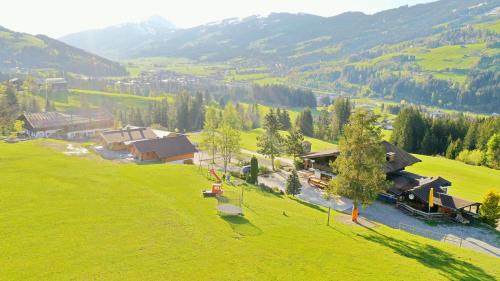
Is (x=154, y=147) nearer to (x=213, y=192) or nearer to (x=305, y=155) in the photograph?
(x=305, y=155)

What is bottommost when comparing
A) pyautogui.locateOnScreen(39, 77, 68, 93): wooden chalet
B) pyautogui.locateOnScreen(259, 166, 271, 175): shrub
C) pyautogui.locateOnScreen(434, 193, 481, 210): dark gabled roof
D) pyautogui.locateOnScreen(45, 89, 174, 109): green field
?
pyautogui.locateOnScreen(259, 166, 271, 175): shrub

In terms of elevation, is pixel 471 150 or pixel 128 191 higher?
pixel 128 191

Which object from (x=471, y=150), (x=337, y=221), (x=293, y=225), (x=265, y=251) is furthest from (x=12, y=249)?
(x=471, y=150)

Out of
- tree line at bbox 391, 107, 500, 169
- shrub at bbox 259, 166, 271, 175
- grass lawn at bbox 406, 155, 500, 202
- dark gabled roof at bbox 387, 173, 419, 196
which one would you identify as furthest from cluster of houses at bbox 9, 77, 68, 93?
dark gabled roof at bbox 387, 173, 419, 196

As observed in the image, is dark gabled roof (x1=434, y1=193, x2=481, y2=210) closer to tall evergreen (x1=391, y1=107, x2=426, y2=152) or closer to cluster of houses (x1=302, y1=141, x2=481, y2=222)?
cluster of houses (x1=302, y1=141, x2=481, y2=222)

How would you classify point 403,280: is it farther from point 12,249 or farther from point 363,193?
point 12,249
